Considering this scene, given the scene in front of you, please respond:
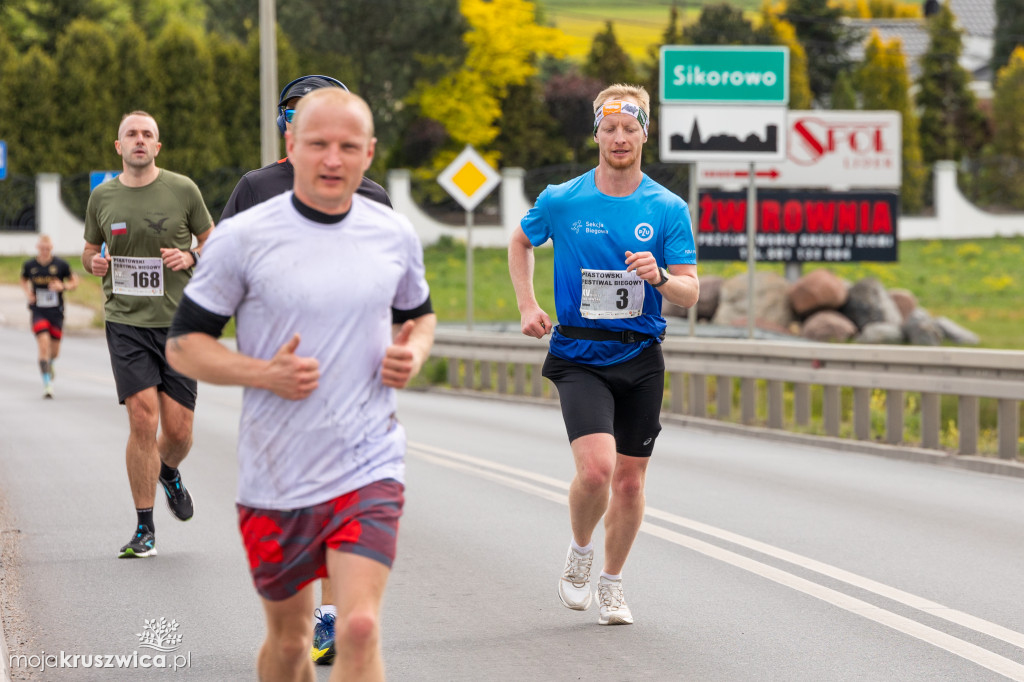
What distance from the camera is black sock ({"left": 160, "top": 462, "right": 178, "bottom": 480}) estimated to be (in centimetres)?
815

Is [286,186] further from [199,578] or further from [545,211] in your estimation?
[199,578]

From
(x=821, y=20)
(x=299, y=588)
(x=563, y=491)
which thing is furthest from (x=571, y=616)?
(x=821, y=20)

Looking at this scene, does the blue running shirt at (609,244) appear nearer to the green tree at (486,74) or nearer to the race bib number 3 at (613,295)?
the race bib number 3 at (613,295)

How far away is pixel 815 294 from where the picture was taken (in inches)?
1136

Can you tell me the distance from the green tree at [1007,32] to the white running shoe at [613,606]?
106801 mm

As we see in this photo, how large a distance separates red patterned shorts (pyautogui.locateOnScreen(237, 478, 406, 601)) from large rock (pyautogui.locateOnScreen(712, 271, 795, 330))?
24516mm

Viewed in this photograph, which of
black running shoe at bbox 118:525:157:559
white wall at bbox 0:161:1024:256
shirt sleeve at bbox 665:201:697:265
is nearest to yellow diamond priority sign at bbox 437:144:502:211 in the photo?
black running shoe at bbox 118:525:157:559

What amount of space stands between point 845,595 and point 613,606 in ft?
3.98

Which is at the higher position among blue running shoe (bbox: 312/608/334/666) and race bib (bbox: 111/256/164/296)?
race bib (bbox: 111/256/164/296)

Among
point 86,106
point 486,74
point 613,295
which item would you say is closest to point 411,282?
point 613,295

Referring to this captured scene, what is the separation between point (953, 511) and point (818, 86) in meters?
83.2

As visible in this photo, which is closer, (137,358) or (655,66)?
(137,358)

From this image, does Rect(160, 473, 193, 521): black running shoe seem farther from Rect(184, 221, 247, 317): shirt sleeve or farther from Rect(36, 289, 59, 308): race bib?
Rect(36, 289, 59, 308): race bib

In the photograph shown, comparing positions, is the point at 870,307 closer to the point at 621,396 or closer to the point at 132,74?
the point at 621,396
